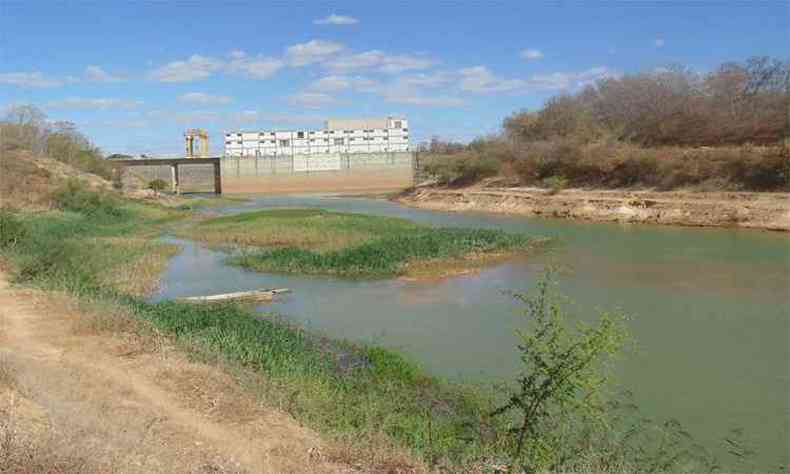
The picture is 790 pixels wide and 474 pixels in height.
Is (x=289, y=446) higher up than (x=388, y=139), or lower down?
lower down

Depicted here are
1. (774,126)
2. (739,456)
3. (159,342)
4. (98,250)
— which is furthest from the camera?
(774,126)

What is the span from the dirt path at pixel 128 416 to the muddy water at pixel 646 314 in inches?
155

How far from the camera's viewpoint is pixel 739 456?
6.62 metres

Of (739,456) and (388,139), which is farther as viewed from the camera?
(388,139)

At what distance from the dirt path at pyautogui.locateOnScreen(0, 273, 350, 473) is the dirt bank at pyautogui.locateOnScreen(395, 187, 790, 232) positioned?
2635cm

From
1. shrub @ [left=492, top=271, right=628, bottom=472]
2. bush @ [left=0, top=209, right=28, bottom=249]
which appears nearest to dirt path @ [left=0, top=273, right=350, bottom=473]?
shrub @ [left=492, top=271, right=628, bottom=472]

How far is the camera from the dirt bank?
2873 cm

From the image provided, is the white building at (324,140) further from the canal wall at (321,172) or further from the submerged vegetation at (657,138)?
the submerged vegetation at (657,138)

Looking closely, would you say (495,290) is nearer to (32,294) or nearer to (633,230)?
(32,294)

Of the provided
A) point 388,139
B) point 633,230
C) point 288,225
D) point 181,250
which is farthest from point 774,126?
point 388,139

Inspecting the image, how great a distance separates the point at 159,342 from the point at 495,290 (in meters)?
9.35

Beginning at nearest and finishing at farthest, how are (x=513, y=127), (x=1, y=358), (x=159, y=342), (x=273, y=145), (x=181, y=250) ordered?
1. (x=1, y=358)
2. (x=159, y=342)
3. (x=181, y=250)
4. (x=513, y=127)
5. (x=273, y=145)

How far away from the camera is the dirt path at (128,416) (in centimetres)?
479

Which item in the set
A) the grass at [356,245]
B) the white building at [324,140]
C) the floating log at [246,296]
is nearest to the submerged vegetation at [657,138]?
the grass at [356,245]
